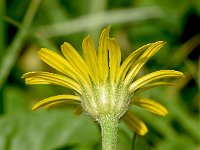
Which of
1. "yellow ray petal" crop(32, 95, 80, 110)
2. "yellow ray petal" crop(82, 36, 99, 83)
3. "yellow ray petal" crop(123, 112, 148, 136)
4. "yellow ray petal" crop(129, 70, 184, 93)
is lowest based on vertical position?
"yellow ray petal" crop(123, 112, 148, 136)

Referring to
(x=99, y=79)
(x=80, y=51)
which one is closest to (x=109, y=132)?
(x=99, y=79)

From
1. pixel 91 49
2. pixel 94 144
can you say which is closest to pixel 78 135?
pixel 94 144

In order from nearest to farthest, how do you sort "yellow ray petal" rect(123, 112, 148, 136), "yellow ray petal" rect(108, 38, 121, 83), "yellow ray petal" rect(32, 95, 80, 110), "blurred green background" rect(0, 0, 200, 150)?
"yellow ray petal" rect(108, 38, 121, 83) < "yellow ray petal" rect(32, 95, 80, 110) < "yellow ray petal" rect(123, 112, 148, 136) < "blurred green background" rect(0, 0, 200, 150)

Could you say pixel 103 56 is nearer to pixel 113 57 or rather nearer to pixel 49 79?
pixel 113 57

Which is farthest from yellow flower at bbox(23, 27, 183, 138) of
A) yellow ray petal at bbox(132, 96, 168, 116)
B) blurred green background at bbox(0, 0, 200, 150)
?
blurred green background at bbox(0, 0, 200, 150)

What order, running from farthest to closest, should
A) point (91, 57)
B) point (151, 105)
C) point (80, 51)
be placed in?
point (80, 51), point (151, 105), point (91, 57)

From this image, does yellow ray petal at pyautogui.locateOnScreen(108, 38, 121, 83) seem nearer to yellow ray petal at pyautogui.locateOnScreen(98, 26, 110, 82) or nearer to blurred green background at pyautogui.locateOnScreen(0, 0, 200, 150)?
yellow ray petal at pyautogui.locateOnScreen(98, 26, 110, 82)

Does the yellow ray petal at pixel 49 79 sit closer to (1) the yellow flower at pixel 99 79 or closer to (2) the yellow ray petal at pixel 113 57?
(1) the yellow flower at pixel 99 79

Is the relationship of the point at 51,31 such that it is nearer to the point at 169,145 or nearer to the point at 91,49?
the point at 169,145
